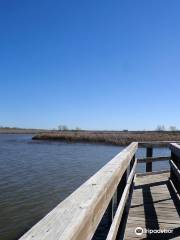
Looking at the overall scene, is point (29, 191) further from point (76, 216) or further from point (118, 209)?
point (76, 216)

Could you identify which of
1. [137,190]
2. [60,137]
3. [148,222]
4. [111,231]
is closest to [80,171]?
[137,190]

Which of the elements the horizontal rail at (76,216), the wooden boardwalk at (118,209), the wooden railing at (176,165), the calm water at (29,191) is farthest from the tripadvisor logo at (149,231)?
the calm water at (29,191)

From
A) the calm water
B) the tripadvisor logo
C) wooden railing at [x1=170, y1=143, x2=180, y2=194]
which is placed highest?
wooden railing at [x1=170, y1=143, x2=180, y2=194]

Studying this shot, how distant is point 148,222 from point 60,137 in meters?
52.0

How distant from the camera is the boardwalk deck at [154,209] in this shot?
4.27 meters

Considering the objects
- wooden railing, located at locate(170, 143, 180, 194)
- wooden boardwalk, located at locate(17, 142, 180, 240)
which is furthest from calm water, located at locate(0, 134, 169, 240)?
wooden railing, located at locate(170, 143, 180, 194)

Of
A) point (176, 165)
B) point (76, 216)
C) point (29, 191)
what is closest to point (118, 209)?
point (76, 216)

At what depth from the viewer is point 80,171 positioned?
1675cm

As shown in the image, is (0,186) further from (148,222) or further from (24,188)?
(148,222)

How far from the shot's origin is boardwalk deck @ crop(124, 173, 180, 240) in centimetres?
427

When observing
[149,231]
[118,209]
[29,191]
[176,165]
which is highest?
[176,165]

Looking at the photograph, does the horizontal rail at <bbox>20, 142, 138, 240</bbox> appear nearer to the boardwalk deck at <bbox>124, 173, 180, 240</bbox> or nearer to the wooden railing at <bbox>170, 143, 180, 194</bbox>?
the boardwalk deck at <bbox>124, 173, 180, 240</bbox>

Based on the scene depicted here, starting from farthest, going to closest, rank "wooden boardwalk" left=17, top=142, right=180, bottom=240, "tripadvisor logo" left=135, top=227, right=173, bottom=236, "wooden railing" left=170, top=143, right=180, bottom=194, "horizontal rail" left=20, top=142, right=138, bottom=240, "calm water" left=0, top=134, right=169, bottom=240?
1. "calm water" left=0, top=134, right=169, bottom=240
2. "wooden railing" left=170, top=143, right=180, bottom=194
3. "tripadvisor logo" left=135, top=227, right=173, bottom=236
4. "wooden boardwalk" left=17, top=142, right=180, bottom=240
5. "horizontal rail" left=20, top=142, right=138, bottom=240

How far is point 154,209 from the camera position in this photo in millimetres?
5453
